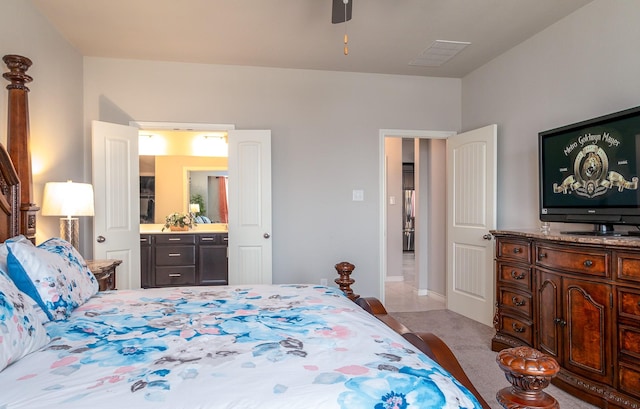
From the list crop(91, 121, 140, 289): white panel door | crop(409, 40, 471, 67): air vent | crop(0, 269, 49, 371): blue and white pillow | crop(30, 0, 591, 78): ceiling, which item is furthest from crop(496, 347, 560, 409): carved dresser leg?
crop(91, 121, 140, 289): white panel door

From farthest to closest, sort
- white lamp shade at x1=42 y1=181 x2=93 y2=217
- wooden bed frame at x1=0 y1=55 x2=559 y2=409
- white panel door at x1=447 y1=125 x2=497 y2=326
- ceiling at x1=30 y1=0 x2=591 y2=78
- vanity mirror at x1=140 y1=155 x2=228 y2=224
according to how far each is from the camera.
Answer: vanity mirror at x1=140 y1=155 x2=228 y2=224 → white panel door at x1=447 y1=125 x2=497 y2=326 → ceiling at x1=30 y1=0 x2=591 y2=78 → white lamp shade at x1=42 y1=181 x2=93 y2=217 → wooden bed frame at x1=0 y1=55 x2=559 y2=409

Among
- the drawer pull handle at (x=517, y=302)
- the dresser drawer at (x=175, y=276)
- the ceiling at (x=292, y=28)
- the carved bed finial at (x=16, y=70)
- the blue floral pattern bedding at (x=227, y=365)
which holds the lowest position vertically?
the dresser drawer at (x=175, y=276)

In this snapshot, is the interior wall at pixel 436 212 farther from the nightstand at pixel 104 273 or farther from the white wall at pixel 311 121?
the nightstand at pixel 104 273

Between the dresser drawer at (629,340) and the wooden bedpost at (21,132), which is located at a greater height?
the wooden bedpost at (21,132)

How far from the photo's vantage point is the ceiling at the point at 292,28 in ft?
9.53

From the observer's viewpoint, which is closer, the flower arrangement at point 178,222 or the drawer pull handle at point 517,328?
the drawer pull handle at point 517,328

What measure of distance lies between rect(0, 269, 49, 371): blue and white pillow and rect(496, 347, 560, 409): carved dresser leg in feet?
4.40

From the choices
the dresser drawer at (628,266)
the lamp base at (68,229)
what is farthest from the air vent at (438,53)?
the lamp base at (68,229)

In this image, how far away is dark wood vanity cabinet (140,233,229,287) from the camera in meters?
5.28

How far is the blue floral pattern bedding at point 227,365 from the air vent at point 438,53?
289cm

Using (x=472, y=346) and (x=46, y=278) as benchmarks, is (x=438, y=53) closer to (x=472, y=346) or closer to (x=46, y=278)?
(x=472, y=346)

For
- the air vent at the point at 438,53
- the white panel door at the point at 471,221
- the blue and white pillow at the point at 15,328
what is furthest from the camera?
the white panel door at the point at 471,221

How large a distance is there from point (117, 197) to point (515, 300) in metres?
3.56

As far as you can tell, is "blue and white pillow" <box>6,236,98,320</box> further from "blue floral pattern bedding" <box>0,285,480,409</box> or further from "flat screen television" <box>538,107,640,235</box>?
"flat screen television" <box>538,107,640,235</box>
